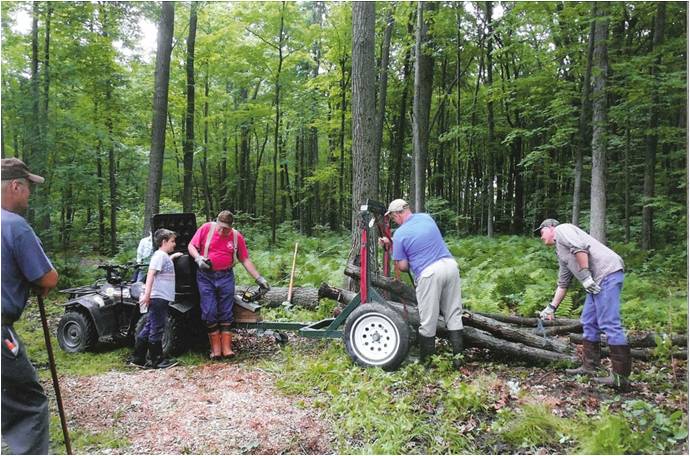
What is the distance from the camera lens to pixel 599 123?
9523mm

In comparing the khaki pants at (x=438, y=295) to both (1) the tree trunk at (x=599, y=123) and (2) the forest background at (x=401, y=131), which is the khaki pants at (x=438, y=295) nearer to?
(2) the forest background at (x=401, y=131)

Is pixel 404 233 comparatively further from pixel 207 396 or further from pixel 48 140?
pixel 48 140

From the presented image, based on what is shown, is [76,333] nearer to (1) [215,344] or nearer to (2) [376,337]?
(1) [215,344]

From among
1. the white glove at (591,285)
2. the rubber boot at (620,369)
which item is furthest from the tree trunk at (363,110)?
the rubber boot at (620,369)

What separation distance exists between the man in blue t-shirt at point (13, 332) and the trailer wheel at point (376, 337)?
11.0 ft

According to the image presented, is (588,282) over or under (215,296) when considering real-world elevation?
over

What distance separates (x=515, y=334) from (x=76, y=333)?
262 inches

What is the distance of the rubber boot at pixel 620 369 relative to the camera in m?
4.78

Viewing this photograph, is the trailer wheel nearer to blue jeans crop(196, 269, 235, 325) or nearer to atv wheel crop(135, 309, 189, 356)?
blue jeans crop(196, 269, 235, 325)

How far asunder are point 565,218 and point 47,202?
20450 millimetres

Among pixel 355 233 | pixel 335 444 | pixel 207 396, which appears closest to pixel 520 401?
pixel 335 444

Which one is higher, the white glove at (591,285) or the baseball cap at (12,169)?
the baseball cap at (12,169)

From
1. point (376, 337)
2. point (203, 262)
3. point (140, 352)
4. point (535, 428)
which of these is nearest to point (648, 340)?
point (535, 428)

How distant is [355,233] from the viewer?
308 inches
